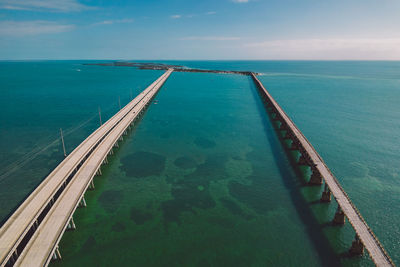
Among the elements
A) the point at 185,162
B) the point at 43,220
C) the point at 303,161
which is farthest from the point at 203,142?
the point at 43,220

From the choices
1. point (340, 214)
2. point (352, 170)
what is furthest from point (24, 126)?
point (352, 170)

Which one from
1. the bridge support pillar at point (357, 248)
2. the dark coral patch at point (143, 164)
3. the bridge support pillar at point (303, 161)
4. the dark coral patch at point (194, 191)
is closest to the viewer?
the bridge support pillar at point (357, 248)

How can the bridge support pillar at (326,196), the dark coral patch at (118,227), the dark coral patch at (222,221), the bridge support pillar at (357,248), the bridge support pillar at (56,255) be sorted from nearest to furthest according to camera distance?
the bridge support pillar at (56,255) → the bridge support pillar at (357,248) → the dark coral patch at (118,227) → the dark coral patch at (222,221) → the bridge support pillar at (326,196)

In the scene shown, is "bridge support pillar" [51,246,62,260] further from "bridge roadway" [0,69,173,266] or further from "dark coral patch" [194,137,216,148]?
"dark coral patch" [194,137,216,148]

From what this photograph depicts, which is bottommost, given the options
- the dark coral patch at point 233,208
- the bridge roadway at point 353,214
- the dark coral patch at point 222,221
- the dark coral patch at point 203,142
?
the dark coral patch at point 222,221

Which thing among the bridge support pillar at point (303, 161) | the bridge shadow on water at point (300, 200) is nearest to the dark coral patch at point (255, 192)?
the bridge shadow on water at point (300, 200)

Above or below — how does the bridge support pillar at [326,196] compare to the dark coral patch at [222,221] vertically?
above

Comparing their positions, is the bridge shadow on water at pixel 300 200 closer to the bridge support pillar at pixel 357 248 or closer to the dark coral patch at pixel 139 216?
the bridge support pillar at pixel 357 248

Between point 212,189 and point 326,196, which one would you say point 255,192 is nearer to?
point 212,189
